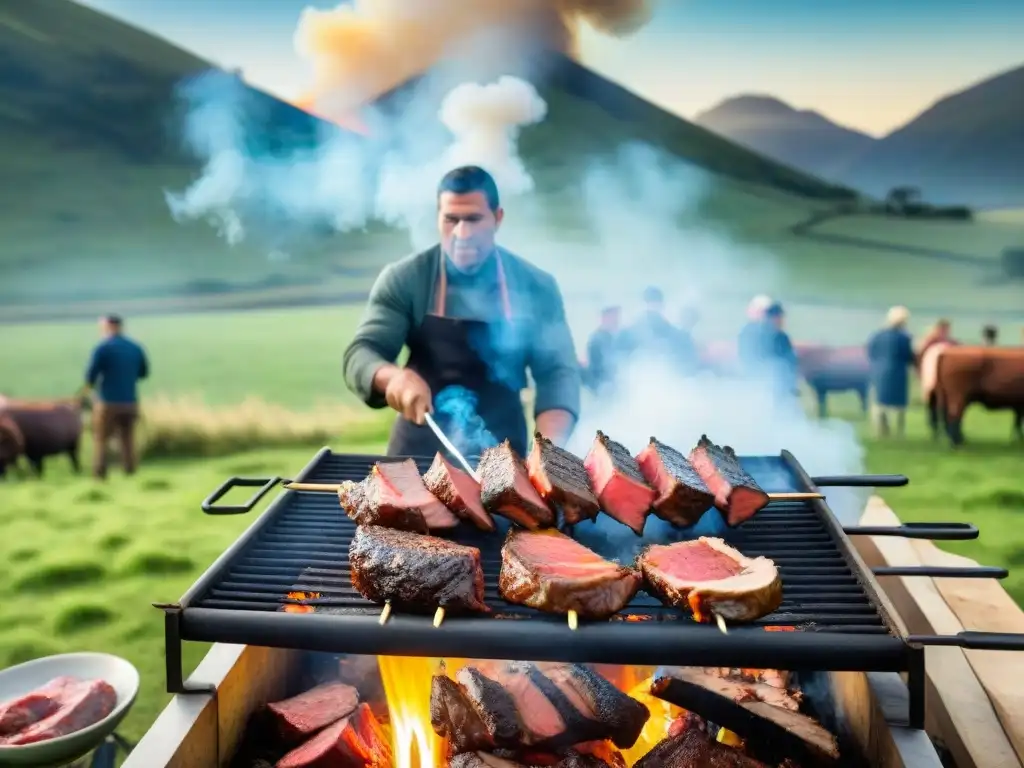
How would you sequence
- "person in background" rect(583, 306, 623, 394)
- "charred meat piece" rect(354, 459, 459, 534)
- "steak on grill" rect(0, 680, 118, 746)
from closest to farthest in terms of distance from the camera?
1. "charred meat piece" rect(354, 459, 459, 534)
2. "steak on grill" rect(0, 680, 118, 746)
3. "person in background" rect(583, 306, 623, 394)

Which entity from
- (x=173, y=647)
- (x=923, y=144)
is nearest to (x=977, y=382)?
(x=923, y=144)

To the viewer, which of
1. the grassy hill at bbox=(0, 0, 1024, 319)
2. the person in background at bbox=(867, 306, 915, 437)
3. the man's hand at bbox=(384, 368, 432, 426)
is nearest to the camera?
the man's hand at bbox=(384, 368, 432, 426)

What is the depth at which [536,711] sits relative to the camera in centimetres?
215

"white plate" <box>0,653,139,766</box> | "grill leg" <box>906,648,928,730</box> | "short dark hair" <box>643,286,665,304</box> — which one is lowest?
"white plate" <box>0,653,139,766</box>

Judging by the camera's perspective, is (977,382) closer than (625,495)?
No

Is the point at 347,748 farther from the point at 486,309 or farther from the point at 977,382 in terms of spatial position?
the point at 977,382

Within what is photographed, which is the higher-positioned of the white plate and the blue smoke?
the blue smoke

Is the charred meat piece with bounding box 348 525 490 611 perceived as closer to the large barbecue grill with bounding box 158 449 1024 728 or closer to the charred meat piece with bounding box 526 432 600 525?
the large barbecue grill with bounding box 158 449 1024 728

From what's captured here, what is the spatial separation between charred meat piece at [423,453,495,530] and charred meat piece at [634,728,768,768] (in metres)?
0.85

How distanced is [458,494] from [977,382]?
7.47 meters

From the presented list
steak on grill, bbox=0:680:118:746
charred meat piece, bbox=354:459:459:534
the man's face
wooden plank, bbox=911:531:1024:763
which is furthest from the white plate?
wooden plank, bbox=911:531:1024:763

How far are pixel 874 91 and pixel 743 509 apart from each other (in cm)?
730

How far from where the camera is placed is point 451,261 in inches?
150

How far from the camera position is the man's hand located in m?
3.04
